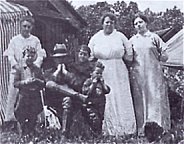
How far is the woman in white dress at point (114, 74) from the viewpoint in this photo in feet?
9.44

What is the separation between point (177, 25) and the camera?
296 cm

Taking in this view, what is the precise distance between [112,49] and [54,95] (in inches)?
16.2

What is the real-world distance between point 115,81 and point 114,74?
0.13ft

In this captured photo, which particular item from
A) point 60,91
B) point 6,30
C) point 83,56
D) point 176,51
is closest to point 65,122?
point 60,91

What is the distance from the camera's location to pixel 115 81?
9.50 ft

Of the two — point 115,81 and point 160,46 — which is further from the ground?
point 160,46

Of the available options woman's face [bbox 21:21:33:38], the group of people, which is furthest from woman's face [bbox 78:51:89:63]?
woman's face [bbox 21:21:33:38]

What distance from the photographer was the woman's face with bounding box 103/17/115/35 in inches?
114

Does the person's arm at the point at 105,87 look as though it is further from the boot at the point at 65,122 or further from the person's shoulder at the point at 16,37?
the person's shoulder at the point at 16,37

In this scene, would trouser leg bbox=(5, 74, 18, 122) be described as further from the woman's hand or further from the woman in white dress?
the woman's hand

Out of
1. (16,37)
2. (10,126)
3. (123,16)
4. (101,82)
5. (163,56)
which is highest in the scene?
(123,16)

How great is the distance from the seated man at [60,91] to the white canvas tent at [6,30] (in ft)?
0.81

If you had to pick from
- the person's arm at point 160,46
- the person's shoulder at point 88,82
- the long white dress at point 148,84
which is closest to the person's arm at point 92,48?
the person's shoulder at point 88,82

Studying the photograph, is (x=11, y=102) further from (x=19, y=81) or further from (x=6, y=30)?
(x=6, y=30)
